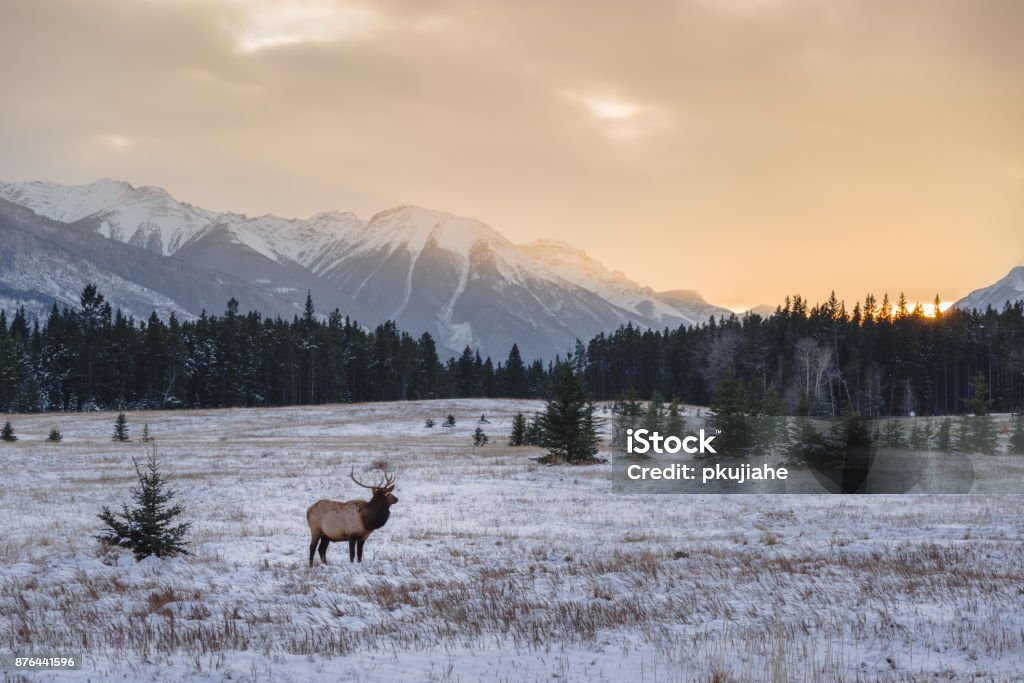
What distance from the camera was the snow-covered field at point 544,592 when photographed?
30.2 feet

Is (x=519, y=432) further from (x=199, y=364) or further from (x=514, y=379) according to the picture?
(x=514, y=379)

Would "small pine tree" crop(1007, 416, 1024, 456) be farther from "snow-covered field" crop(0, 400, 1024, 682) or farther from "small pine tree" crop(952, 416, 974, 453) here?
"snow-covered field" crop(0, 400, 1024, 682)

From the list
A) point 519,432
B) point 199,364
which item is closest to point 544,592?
point 519,432

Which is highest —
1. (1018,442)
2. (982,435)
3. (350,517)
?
(350,517)

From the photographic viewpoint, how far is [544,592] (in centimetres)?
1324

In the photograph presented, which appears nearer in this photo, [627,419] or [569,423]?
[569,423]

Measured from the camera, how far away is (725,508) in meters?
26.5

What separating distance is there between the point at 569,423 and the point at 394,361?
98.7 m

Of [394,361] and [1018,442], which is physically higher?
[394,361]

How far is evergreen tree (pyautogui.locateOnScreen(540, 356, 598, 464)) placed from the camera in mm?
43188

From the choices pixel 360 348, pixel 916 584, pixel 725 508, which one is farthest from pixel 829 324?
pixel 916 584

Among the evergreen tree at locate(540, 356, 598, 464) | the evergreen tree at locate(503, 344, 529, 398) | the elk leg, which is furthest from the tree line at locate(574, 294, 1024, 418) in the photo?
the elk leg

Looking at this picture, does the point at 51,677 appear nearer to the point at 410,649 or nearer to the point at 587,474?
the point at 410,649

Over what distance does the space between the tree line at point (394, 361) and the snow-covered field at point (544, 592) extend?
75563 mm
